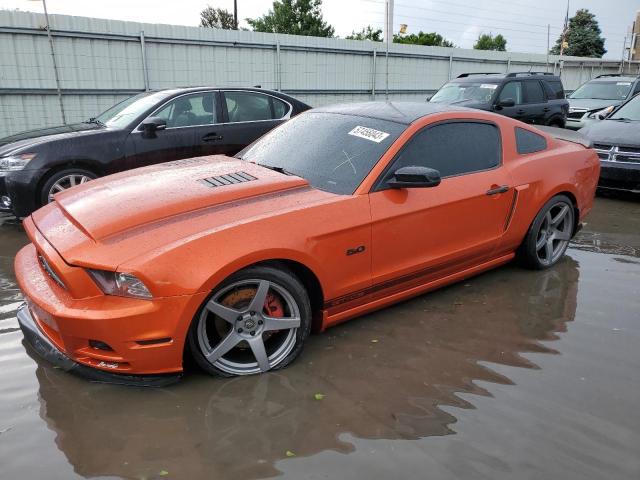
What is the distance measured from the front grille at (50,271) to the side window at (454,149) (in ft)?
6.71

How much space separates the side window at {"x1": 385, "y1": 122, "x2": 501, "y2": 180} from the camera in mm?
3678

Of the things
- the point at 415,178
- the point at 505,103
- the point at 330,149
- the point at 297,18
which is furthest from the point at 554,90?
the point at 297,18

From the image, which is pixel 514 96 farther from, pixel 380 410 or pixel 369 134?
pixel 380 410

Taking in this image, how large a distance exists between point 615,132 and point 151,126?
251 inches

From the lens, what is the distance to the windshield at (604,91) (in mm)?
12838

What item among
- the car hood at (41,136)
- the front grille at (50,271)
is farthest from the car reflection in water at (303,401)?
the car hood at (41,136)

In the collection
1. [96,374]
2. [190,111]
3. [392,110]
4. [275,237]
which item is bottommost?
[96,374]

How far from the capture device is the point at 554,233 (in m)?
4.79

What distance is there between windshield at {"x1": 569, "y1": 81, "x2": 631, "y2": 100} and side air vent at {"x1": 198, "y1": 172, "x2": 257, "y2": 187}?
40.6ft

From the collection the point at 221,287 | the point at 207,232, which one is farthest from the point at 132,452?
the point at 207,232

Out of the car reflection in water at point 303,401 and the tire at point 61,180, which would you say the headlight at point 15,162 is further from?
the car reflection in water at point 303,401

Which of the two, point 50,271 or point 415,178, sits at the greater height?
point 415,178

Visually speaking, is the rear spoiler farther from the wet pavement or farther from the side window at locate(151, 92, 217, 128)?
the side window at locate(151, 92, 217, 128)

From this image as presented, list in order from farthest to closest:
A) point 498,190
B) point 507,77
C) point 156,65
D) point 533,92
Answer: point 156,65
point 533,92
point 507,77
point 498,190
